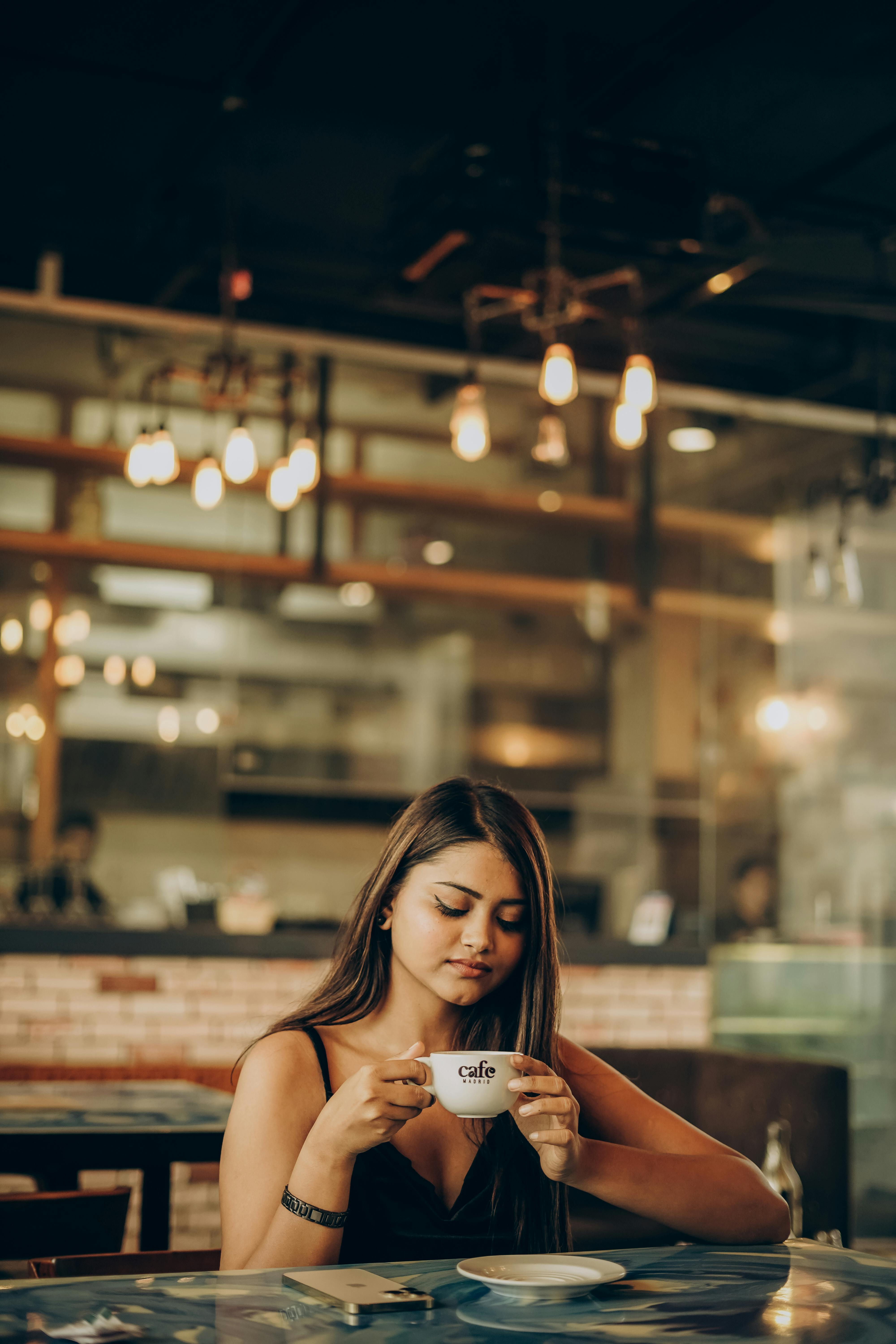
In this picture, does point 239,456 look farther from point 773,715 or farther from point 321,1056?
point 773,715

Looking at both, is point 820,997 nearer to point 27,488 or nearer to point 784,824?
point 784,824

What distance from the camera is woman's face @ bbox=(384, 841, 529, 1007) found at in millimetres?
1647

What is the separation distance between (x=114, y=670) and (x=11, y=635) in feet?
1.50

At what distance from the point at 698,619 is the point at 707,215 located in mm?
2509

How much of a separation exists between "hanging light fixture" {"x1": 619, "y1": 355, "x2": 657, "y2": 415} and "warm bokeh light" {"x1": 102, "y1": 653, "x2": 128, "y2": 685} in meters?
2.99

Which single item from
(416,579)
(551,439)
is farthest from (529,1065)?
(416,579)

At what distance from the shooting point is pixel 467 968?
1.64 meters

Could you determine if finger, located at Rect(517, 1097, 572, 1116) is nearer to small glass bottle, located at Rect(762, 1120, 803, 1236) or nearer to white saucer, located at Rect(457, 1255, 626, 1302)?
white saucer, located at Rect(457, 1255, 626, 1302)

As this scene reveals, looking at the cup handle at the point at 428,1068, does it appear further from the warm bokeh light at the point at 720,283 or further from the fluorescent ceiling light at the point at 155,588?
the fluorescent ceiling light at the point at 155,588

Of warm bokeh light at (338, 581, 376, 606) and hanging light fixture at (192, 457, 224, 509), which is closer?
hanging light fixture at (192, 457, 224, 509)

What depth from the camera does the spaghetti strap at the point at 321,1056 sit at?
1.63 meters

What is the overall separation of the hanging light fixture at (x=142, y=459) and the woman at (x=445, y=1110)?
135 inches

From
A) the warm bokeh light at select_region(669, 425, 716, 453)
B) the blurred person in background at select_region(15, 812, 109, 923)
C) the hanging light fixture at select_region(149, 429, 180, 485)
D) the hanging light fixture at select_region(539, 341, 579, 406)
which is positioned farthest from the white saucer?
the warm bokeh light at select_region(669, 425, 716, 453)

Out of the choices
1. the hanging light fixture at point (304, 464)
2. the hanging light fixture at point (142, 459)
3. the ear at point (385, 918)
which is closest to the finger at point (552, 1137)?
the ear at point (385, 918)
